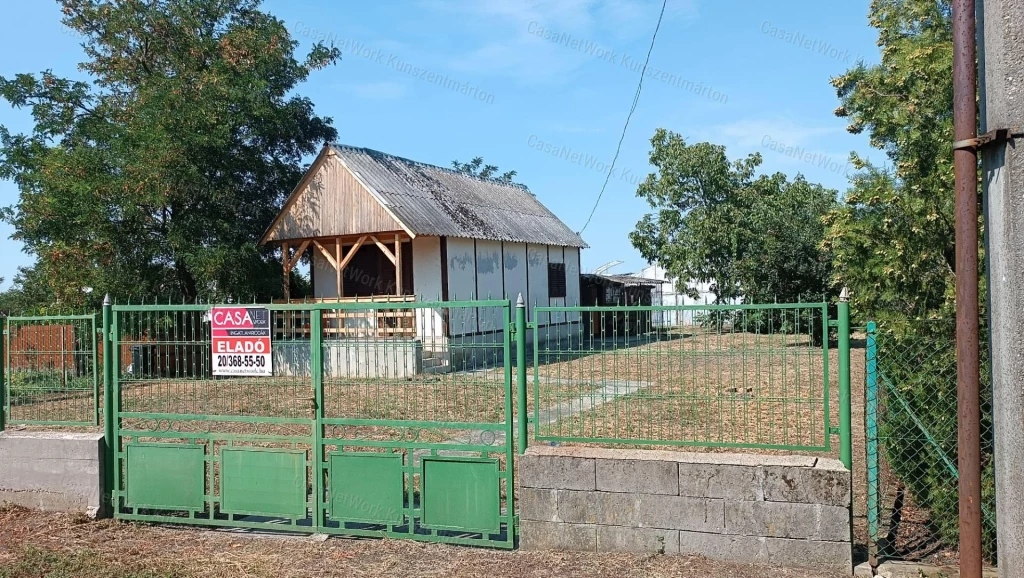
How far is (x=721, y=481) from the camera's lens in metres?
5.32

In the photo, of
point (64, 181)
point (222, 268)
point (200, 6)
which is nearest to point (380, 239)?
point (222, 268)

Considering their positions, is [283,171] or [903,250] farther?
[283,171]

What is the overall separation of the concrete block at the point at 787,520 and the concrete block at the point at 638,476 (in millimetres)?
440

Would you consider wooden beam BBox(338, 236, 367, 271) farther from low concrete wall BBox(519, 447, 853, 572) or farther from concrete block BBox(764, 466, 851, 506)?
concrete block BBox(764, 466, 851, 506)

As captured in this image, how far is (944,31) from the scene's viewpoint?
7273mm

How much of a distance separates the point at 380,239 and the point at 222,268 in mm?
3984

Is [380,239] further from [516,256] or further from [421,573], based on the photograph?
[421,573]

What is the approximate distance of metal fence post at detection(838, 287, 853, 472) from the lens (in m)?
A: 4.98

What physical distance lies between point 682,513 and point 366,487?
2626 millimetres

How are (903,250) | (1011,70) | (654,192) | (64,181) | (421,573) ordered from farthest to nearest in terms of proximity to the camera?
1. (654,192)
2. (64,181)
3. (903,250)
4. (421,573)
5. (1011,70)

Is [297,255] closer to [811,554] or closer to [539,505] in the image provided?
[539,505]

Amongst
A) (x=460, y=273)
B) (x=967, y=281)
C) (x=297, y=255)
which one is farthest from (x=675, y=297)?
(x=967, y=281)

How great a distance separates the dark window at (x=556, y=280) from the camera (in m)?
25.6

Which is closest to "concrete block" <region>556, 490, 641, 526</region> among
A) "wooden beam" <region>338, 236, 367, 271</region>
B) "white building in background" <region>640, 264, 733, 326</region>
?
"white building in background" <region>640, 264, 733, 326</region>
